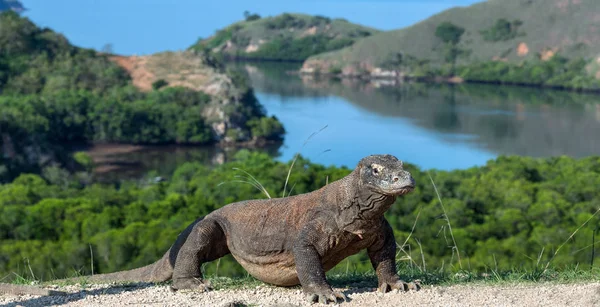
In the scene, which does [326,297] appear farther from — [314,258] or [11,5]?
[11,5]

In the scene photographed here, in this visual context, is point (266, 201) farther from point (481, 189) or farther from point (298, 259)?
point (481, 189)

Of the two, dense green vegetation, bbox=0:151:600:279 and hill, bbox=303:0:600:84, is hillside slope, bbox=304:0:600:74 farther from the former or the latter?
dense green vegetation, bbox=0:151:600:279

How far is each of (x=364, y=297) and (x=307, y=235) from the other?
0.59m

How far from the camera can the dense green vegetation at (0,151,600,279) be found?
18.2m

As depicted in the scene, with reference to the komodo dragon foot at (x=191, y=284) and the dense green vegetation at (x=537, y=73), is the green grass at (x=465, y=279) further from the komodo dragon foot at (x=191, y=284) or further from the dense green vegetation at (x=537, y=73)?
the dense green vegetation at (x=537, y=73)

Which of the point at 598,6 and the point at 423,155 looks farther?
the point at 598,6

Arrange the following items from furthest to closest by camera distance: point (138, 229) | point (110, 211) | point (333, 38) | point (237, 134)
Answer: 1. point (333, 38)
2. point (237, 134)
3. point (110, 211)
4. point (138, 229)

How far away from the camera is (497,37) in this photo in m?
129

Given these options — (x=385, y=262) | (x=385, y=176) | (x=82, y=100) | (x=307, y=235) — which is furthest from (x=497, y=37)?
(x=385, y=176)

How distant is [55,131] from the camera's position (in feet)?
242

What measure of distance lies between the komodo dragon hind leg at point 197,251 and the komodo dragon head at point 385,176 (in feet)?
4.89

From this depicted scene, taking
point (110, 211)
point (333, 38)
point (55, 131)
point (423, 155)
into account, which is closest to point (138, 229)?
point (110, 211)

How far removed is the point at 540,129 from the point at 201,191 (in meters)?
45.1

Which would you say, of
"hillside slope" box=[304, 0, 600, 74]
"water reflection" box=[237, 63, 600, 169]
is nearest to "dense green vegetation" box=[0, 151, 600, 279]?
"water reflection" box=[237, 63, 600, 169]
